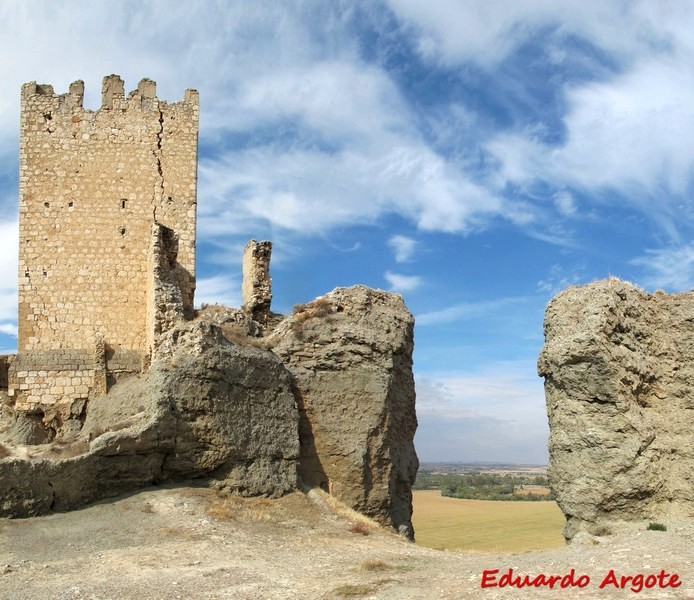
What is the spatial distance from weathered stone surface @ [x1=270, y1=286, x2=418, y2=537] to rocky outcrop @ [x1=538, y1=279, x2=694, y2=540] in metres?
4.15

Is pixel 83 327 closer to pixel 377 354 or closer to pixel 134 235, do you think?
pixel 134 235

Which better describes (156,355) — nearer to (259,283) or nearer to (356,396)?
(356,396)


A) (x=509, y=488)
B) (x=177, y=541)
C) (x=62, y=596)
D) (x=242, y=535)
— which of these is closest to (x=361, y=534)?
(x=242, y=535)

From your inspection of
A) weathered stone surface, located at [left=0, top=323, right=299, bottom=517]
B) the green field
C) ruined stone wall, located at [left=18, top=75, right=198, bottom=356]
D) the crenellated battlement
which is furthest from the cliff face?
the green field

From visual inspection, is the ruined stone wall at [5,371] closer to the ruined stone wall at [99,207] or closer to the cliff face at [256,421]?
the ruined stone wall at [99,207]

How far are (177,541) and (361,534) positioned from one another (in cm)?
325

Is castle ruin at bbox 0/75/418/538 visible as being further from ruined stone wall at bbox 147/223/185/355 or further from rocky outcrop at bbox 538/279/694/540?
rocky outcrop at bbox 538/279/694/540

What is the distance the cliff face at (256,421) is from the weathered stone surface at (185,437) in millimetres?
18

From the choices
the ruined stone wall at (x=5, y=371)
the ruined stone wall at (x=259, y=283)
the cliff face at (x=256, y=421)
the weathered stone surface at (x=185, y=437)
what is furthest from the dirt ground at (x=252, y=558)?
the ruined stone wall at (x=5, y=371)

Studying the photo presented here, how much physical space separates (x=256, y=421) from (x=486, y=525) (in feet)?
86.0

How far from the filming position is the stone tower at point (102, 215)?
18359mm

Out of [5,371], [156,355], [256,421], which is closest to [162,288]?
[156,355]

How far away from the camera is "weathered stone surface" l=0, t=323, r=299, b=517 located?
11.8m

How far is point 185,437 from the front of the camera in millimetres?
13039
